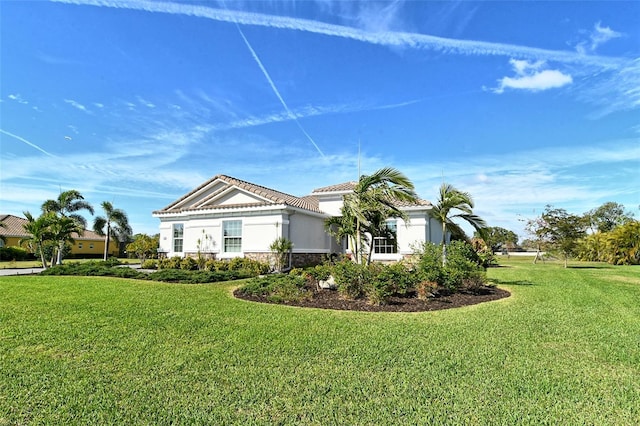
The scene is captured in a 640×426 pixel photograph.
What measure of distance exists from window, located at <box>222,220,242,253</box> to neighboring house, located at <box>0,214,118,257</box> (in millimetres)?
26664

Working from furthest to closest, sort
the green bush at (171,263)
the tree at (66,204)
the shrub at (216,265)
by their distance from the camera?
the tree at (66,204)
the green bush at (171,263)
the shrub at (216,265)

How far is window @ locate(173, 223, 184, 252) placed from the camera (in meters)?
20.7

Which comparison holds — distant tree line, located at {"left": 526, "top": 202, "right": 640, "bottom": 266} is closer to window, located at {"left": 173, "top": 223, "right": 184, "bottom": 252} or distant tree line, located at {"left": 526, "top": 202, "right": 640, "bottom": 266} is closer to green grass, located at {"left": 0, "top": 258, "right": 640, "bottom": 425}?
green grass, located at {"left": 0, "top": 258, "right": 640, "bottom": 425}

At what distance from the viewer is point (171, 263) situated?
727 inches

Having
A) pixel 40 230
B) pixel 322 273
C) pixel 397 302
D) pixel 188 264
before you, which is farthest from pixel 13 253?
pixel 397 302

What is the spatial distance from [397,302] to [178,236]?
52.9ft

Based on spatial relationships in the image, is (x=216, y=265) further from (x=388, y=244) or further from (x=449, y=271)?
(x=449, y=271)

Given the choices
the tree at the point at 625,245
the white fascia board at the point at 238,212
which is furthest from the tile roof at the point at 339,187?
the tree at the point at 625,245

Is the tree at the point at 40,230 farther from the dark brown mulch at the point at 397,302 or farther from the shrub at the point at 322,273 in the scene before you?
the shrub at the point at 322,273

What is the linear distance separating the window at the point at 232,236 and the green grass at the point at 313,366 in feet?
33.0

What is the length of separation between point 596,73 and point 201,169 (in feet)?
71.3

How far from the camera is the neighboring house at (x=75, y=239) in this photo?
1449 inches

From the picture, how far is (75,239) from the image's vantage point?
4206cm

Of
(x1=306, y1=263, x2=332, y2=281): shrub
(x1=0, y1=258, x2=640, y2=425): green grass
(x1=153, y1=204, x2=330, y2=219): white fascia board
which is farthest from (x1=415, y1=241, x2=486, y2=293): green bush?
(x1=153, y1=204, x2=330, y2=219): white fascia board
